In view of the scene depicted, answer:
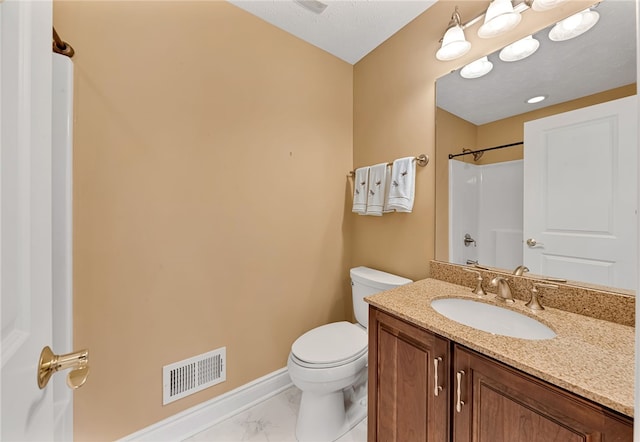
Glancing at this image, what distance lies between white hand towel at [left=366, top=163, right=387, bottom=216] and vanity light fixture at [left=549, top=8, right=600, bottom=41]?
91cm

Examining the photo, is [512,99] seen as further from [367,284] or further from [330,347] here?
[330,347]

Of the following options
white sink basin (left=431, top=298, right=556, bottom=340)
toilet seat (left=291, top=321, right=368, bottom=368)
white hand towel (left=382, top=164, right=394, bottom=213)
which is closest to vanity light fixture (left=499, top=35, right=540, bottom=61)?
white hand towel (left=382, top=164, right=394, bottom=213)

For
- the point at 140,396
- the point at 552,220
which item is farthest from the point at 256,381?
the point at 552,220

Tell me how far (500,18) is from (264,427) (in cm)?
228

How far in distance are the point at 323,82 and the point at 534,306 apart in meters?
1.78

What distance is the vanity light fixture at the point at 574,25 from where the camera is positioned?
0.95 meters

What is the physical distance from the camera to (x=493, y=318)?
3.41ft

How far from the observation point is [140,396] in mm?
1193

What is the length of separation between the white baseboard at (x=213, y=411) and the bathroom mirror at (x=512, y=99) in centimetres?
129

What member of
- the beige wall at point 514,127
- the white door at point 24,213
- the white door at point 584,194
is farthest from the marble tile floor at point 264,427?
→ the beige wall at point 514,127

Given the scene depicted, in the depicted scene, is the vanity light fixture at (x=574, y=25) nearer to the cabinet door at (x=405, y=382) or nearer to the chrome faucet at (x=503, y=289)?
the chrome faucet at (x=503, y=289)

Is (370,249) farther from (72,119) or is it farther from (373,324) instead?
(72,119)

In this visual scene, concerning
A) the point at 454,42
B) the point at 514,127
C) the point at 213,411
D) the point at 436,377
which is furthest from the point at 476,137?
the point at 213,411

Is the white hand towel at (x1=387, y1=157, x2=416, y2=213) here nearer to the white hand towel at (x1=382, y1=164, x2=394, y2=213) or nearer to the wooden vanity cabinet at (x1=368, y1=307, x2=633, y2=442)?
the white hand towel at (x1=382, y1=164, x2=394, y2=213)
